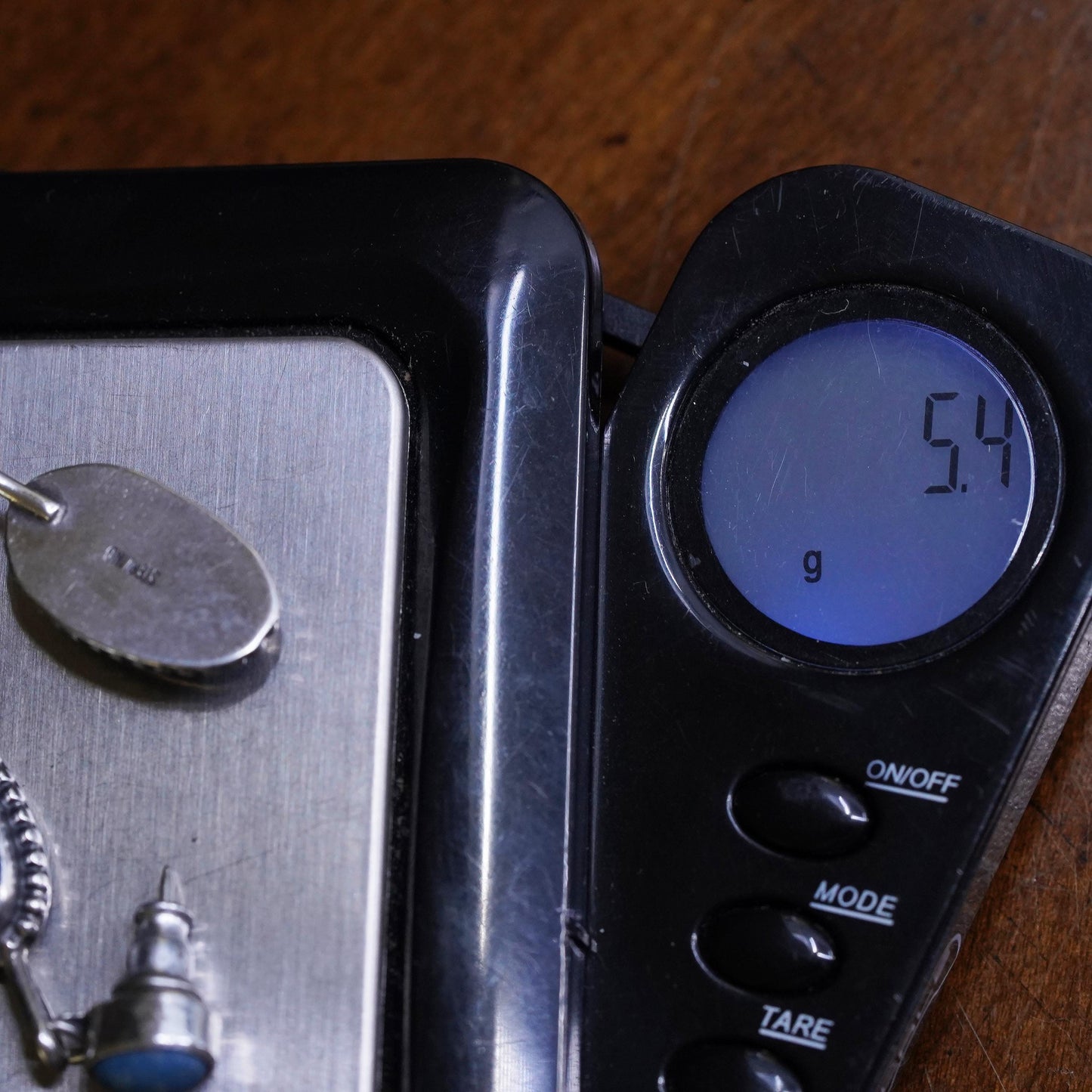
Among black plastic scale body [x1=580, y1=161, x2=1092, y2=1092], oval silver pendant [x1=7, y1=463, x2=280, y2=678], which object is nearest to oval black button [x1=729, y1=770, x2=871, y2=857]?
black plastic scale body [x1=580, y1=161, x2=1092, y2=1092]

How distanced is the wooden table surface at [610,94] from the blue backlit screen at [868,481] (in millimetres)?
84

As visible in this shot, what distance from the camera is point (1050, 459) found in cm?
33

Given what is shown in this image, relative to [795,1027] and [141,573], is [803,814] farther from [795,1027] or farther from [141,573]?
[141,573]

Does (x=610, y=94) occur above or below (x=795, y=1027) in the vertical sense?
above

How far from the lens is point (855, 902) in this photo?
0.32 meters

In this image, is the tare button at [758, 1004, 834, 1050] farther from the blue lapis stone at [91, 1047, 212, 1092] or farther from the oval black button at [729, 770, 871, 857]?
the blue lapis stone at [91, 1047, 212, 1092]

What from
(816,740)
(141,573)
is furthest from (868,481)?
(141,573)

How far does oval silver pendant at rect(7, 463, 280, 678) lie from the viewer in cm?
33

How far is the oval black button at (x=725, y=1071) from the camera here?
0.31m

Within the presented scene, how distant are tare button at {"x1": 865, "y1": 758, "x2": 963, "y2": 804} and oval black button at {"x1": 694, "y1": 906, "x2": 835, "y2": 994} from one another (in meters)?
0.04

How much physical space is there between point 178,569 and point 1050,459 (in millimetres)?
237

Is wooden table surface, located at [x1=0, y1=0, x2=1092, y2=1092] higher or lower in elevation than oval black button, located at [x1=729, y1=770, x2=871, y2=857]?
higher

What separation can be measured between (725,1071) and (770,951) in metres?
0.03

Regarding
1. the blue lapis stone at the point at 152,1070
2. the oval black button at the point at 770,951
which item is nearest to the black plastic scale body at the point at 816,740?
the oval black button at the point at 770,951
